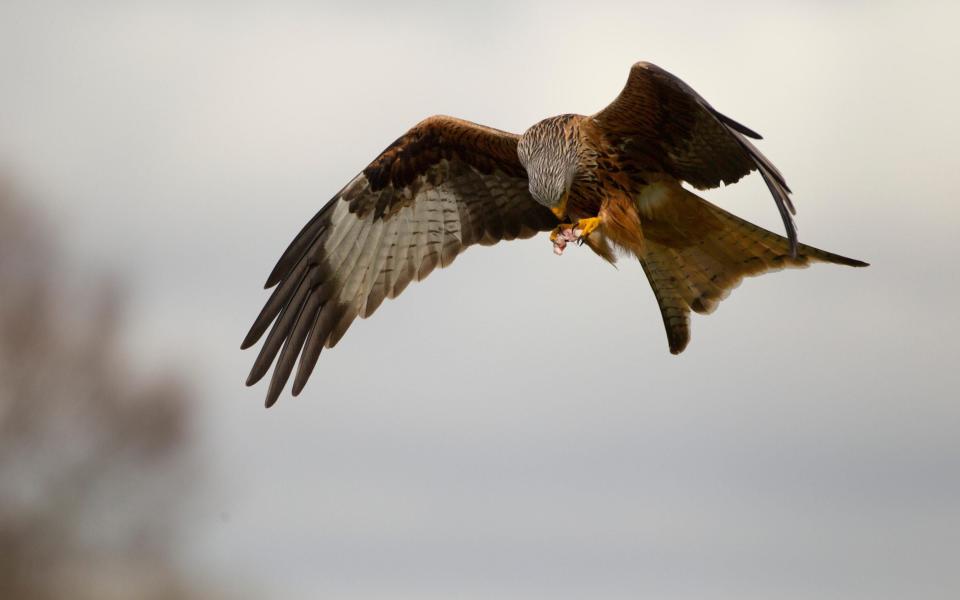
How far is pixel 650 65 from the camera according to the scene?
305 inches

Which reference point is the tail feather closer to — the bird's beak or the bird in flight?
the bird in flight

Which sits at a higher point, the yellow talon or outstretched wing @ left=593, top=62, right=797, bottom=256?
outstretched wing @ left=593, top=62, right=797, bottom=256

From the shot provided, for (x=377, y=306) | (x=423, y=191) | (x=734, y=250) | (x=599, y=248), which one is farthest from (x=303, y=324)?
(x=734, y=250)

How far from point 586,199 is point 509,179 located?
1304 millimetres

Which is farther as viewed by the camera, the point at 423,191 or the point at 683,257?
the point at 423,191

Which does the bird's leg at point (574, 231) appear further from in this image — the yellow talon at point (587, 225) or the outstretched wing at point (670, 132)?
the outstretched wing at point (670, 132)

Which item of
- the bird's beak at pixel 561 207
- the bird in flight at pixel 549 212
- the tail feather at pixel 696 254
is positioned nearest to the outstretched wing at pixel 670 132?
the bird in flight at pixel 549 212

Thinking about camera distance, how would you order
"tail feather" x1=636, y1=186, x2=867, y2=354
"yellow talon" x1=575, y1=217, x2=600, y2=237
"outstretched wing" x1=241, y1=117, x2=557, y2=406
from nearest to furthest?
"yellow talon" x1=575, y1=217, x2=600, y2=237 → "tail feather" x1=636, y1=186, x2=867, y2=354 → "outstretched wing" x1=241, y1=117, x2=557, y2=406

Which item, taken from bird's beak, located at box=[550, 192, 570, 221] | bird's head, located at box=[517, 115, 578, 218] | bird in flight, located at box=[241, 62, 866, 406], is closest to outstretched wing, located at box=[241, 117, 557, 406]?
bird in flight, located at box=[241, 62, 866, 406]

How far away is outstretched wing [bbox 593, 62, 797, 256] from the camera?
26.0ft

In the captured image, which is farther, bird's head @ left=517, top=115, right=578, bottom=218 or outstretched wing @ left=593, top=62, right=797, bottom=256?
bird's head @ left=517, top=115, right=578, bottom=218

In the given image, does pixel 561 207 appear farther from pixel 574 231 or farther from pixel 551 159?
pixel 551 159

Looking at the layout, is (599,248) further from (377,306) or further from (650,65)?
(377,306)

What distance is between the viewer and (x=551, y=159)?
8.08m
